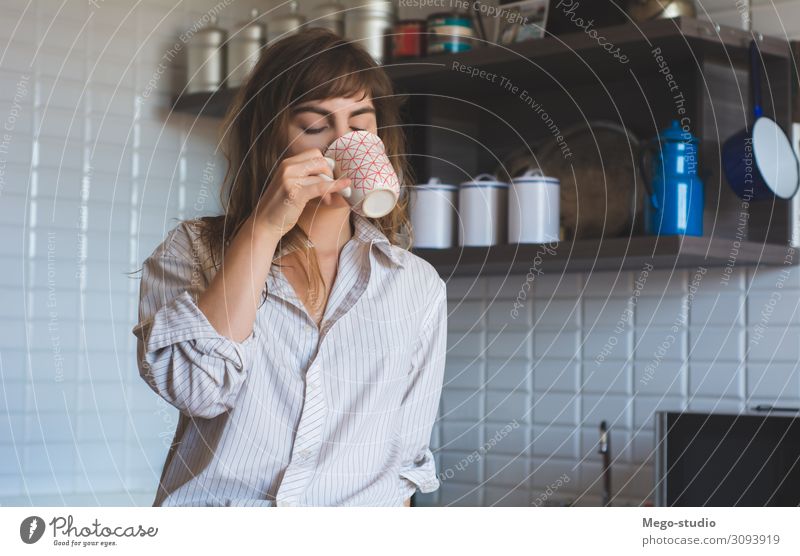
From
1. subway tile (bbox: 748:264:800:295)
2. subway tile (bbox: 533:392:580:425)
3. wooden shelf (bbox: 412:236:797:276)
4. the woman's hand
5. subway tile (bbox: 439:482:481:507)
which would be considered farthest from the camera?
subway tile (bbox: 439:482:481:507)

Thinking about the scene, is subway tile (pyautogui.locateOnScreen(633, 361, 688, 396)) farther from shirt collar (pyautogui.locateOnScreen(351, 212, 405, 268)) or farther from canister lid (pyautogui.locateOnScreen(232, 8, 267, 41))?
canister lid (pyautogui.locateOnScreen(232, 8, 267, 41))

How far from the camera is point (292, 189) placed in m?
0.73

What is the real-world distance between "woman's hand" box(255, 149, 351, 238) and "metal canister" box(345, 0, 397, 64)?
774mm

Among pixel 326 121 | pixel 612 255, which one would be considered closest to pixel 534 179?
pixel 612 255

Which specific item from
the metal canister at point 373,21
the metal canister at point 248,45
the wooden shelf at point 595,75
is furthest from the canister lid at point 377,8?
the metal canister at point 248,45

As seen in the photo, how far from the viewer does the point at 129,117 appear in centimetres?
170

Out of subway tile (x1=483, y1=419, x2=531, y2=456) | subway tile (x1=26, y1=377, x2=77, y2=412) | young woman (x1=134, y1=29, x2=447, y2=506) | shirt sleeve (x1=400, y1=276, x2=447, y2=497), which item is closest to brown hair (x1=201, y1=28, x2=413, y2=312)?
young woman (x1=134, y1=29, x2=447, y2=506)

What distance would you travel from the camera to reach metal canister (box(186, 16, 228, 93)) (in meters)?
1.69

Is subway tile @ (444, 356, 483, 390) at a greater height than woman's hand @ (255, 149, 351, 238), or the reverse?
woman's hand @ (255, 149, 351, 238)

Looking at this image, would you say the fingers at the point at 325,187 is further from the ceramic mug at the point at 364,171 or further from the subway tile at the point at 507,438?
the subway tile at the point at 507,438

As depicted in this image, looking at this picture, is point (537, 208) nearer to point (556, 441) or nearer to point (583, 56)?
point (583, 56)

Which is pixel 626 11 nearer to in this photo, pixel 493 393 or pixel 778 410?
pixel 778 410

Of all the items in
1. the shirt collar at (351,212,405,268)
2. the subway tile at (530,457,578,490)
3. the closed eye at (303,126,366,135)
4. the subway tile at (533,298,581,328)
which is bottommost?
the subway tile at (530,457,578,490)
